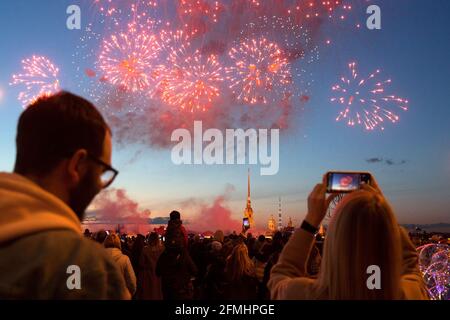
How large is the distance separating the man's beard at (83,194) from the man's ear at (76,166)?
0.08ft

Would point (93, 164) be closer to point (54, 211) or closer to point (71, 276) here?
point (54, 211)

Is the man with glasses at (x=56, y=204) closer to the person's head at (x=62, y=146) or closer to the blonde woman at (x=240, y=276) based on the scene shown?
the person's head at (x=62, y=146)

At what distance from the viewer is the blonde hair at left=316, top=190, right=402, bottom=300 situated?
2.04 metres

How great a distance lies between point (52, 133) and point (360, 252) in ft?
4.60

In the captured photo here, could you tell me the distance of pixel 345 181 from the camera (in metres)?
2.51

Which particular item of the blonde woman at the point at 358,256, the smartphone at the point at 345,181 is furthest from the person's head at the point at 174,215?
the blonde woman at the point at 358,256

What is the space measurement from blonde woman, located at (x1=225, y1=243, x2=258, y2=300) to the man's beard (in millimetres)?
6050

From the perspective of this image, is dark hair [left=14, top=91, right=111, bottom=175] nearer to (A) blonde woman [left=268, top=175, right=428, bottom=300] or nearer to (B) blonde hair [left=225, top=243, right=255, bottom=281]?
(A) blonde woman [left=268, top=175, right=428, bottom=300]

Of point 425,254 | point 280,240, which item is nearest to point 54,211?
point 280,240

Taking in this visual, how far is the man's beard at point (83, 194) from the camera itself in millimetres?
1638

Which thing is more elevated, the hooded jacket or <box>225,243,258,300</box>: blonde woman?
the hooded jacket

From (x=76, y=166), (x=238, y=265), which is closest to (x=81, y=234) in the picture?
(x=76, y=166)

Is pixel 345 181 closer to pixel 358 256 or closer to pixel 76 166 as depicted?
pixel 358 256

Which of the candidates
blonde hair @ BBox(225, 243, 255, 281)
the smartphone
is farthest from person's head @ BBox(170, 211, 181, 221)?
the smartphone
